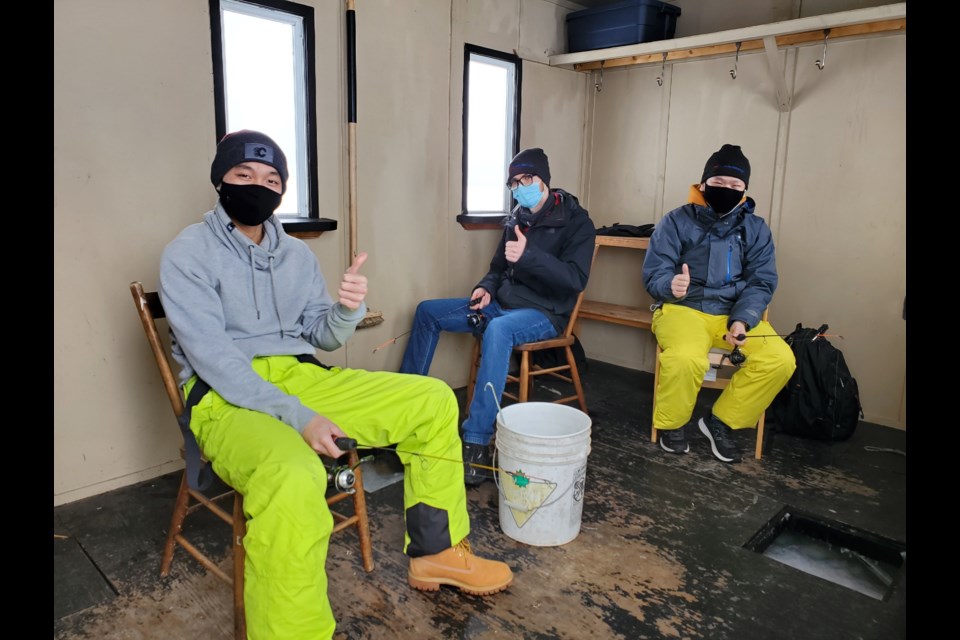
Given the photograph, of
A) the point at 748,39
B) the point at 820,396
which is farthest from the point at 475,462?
the point at 748,39

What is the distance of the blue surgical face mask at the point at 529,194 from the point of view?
311 centimetres

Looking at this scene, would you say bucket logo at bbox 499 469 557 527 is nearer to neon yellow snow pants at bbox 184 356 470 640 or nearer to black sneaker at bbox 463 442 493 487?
neon yellow snow pants at bbox 184 356 470 640

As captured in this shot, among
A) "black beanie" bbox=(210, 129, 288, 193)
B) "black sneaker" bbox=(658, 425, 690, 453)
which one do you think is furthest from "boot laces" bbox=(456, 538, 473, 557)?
"black sneaker" bbox=(658, 425, 690, 453)

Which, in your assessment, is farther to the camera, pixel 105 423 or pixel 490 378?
pixel 490 378

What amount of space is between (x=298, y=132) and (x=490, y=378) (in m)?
1.36

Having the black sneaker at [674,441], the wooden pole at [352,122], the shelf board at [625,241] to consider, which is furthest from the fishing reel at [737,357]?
the wooden pole at [352,122]

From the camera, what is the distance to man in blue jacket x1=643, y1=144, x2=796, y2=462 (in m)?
2.87

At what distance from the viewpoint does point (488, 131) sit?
3.79 metres

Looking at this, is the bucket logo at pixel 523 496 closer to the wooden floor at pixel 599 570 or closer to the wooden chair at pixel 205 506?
the wooden floor at pixel 599 570

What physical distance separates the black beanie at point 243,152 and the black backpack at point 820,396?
8.31ft

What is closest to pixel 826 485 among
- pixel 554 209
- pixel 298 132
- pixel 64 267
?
pixel 554 209

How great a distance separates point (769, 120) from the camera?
139 inches

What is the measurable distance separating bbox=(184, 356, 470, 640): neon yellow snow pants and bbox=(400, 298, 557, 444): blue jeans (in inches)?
26.7
